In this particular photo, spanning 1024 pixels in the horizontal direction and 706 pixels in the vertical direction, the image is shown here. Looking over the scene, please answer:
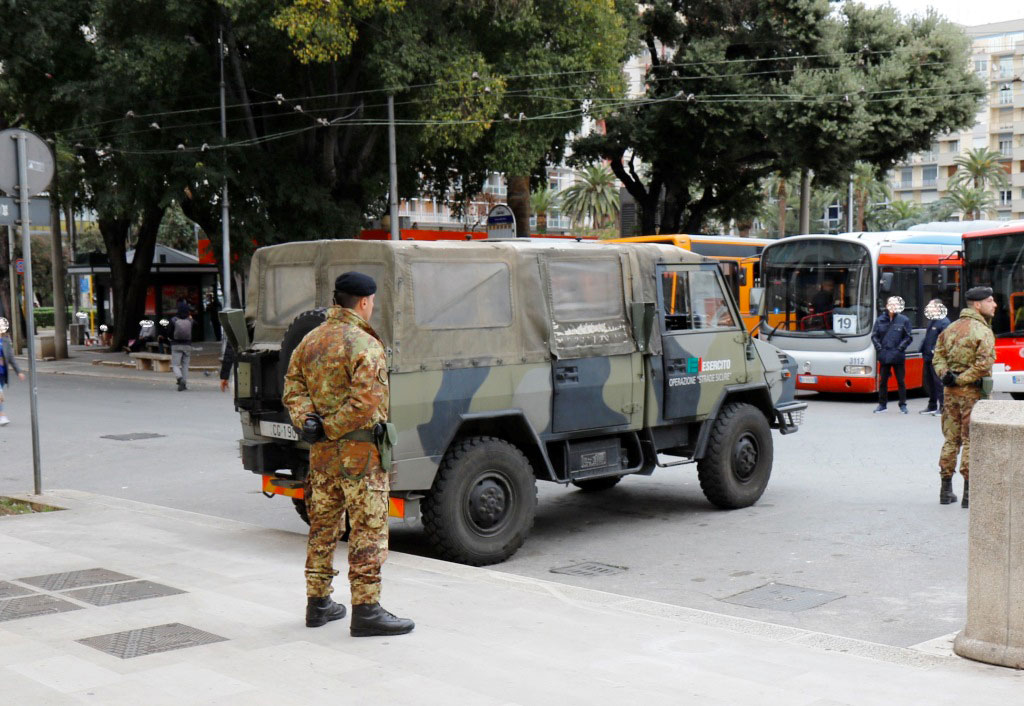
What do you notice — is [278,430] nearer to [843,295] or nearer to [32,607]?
[32,607]

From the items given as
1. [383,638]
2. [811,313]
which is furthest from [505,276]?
[811,313]

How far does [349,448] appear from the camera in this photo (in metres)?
5.41

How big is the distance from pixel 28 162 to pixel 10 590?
4.61 meters

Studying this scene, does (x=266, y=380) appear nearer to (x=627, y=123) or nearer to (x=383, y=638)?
(x=383, y=638)

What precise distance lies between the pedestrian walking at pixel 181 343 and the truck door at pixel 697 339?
14944 millimetres

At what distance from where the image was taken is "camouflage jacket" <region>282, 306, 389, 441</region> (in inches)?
213

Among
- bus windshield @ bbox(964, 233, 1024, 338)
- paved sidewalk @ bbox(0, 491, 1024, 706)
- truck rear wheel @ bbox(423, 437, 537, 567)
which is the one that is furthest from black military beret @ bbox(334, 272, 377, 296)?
bus windshield @ bbox(964, 233, 1024, 338)

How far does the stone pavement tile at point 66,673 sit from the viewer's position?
4.70 metres

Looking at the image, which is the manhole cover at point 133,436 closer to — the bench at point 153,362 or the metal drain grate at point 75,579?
the metal drain grate at point 75,579

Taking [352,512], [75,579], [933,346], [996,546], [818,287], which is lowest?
[75,579]

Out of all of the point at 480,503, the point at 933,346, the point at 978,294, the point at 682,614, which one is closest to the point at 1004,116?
the point at 933,346

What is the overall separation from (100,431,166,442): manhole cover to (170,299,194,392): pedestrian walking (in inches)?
272

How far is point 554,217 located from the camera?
124 meters

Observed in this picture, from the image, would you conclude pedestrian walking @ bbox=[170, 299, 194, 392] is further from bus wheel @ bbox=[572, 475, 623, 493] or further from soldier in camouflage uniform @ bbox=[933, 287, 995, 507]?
soldier in camouflage uniform @ bbox=[933, 287, 995, 507]
